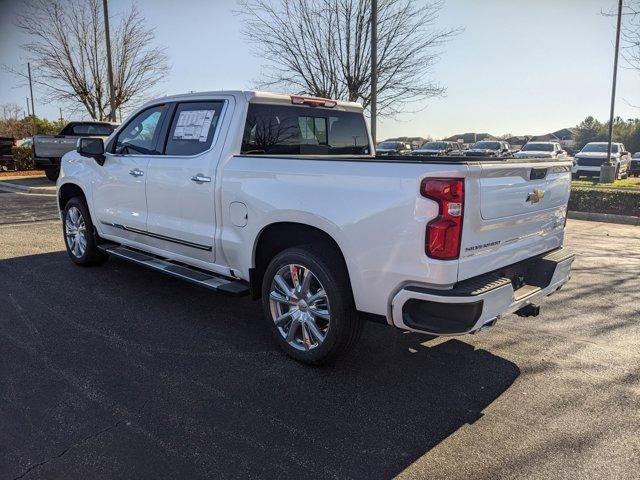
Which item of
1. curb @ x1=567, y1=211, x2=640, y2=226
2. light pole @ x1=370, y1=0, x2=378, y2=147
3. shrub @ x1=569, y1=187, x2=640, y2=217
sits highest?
light pole @ x1=370, y1=0, x2=378, y2=147

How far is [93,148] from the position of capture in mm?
5465

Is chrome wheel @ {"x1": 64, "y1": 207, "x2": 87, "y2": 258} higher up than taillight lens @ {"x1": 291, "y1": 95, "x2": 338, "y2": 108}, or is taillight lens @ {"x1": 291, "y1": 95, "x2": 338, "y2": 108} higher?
taillight lens @ {"x1": 291, "y1": 95, "x2": 338, "y2": 108}

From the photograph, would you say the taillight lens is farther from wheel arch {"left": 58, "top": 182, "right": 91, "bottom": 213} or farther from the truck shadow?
wheel arch {"left": 58, "top": 182, "right": 91, "bottom": 213}

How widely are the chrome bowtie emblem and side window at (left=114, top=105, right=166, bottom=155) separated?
10.9ft

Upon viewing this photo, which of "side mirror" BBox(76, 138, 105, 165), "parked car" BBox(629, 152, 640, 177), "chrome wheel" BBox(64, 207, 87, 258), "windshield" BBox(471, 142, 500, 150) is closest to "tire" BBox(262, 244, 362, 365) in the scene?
"side mirror" BBox(76, 138, 105, 165)

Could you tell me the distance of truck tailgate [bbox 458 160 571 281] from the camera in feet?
9.87

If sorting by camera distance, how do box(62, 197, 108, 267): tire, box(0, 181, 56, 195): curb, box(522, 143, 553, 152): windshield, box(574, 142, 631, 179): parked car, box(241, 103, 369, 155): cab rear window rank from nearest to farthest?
box(241, 103, 369, 155): cab rear window
box(62, 197, 108, 267): tire
box(0, 181, 56, 195): curb
box(574, 142, 631, 179): parked car
box(522, 143, 553, 152): windshield

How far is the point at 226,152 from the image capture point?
166 inches

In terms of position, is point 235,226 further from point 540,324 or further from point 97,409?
point 540,324

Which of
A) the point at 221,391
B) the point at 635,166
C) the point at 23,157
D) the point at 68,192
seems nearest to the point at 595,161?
the point at 635,166

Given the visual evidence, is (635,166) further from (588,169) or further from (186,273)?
(186,273)

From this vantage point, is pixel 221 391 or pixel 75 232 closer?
pixel 221 391

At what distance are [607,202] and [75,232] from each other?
36.3 feet

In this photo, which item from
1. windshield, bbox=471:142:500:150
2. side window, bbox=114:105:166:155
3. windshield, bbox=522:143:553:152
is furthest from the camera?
windshield, bbox=471:142:500:150
